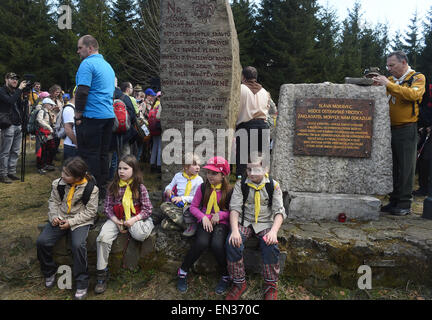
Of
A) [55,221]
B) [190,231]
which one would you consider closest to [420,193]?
[190,231]

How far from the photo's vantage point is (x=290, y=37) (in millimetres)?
19125

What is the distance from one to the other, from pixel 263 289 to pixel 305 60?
18.3 meters

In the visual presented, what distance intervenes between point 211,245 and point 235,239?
263 mm

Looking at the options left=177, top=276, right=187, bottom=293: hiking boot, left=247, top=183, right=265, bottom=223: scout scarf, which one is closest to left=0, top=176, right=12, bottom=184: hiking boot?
left=177, top=276, right=187, bottom=293: hiking boot

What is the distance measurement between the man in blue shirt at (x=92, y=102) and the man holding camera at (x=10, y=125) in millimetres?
2514

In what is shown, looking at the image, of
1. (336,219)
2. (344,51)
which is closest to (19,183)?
(336,219)

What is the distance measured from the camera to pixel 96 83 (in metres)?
3.73

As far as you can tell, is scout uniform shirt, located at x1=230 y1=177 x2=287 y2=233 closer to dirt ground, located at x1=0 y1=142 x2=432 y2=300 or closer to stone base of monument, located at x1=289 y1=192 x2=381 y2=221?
dirt ground, located at x1=0 y1=142 x2=432 y2=300

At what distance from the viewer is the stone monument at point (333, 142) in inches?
148

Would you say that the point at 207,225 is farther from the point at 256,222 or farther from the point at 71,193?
the point at 71,193

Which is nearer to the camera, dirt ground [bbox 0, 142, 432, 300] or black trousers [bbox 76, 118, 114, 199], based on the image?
dirt ground [bbox 0, 142, 432, 300]

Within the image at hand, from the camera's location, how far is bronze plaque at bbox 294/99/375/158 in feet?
12.3

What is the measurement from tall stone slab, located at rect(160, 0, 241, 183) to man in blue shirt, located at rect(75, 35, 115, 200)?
68 cm

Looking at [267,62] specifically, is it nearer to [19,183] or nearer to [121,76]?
[121,76]
